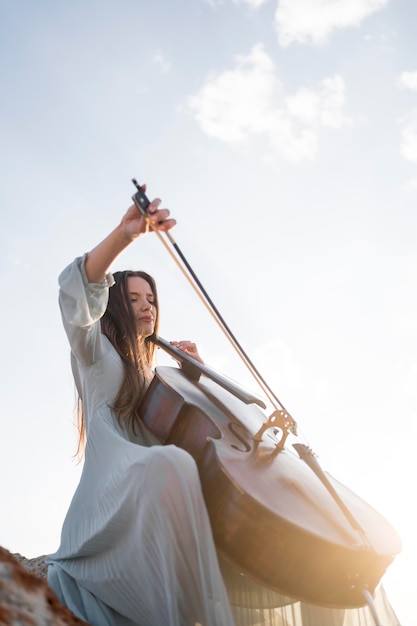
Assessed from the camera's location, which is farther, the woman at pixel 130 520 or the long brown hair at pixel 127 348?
the long brown hair at pixel 127 348

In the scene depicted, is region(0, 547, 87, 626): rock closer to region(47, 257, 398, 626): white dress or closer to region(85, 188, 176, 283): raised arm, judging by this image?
region(47, 257, 398, 626): white dress

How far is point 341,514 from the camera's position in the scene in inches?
73.3

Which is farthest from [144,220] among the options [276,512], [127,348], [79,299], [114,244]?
[276,512]

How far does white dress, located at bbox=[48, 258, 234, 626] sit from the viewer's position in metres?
1.60

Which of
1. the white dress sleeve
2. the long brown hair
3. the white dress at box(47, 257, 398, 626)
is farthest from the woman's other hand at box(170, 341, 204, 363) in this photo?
the white dress sleeve

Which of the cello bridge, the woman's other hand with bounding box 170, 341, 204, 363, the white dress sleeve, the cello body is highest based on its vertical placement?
the white dress sleeve

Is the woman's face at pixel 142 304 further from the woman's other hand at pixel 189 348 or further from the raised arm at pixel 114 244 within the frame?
the raised arm at pixel 114 244

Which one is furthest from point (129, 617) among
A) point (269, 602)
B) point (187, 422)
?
point (187, 422)

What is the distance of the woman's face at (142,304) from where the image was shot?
2723mm

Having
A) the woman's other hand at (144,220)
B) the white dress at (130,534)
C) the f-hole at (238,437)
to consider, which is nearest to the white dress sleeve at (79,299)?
the white dress at (130,534)

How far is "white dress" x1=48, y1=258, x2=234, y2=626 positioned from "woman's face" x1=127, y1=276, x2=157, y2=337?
1.65 feet

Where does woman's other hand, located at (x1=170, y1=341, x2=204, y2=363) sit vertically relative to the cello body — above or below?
above

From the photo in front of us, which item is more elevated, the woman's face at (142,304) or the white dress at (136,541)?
the woman's face at (142,304)

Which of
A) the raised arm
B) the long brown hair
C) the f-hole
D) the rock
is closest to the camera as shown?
the rock
